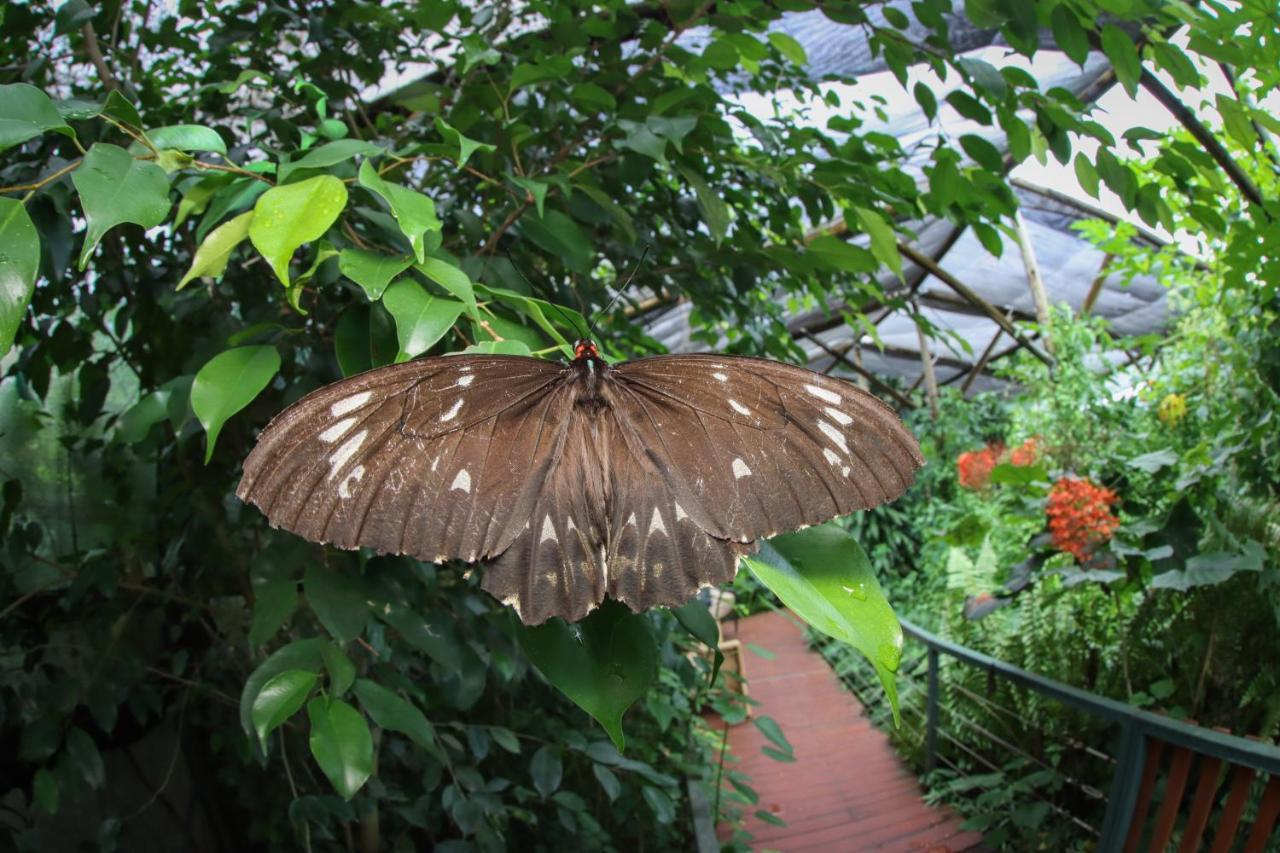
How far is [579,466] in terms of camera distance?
2.12 ft

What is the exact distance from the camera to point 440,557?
0.59 m

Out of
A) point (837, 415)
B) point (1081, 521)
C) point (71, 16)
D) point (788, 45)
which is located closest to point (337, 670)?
point (837, 415)

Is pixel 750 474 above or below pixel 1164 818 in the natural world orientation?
above

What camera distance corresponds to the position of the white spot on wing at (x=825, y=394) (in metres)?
0.64

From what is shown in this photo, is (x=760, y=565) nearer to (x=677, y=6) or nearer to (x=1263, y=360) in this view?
(x=677, y=6)

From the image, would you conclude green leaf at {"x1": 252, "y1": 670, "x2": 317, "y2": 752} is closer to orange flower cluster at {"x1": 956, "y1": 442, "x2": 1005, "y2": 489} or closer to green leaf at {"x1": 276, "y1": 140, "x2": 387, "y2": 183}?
green leaf at {"x1": 276, "y1": 140, "x2": 387, "y2": 183}

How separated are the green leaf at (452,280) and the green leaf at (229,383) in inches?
5.1

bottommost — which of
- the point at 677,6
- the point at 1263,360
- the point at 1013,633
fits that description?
the point at 1013,633

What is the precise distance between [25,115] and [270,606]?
19.5 inches

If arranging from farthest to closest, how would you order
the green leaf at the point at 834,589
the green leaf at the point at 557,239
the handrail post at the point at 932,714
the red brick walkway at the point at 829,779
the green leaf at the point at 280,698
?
the handrail post at the point at 932,714 < the red brick walkway at the point at 829,779 < the green leaf at the point at 557,239 < the green leaf at the point at 280,698 < the green leaf at the point at 834,589

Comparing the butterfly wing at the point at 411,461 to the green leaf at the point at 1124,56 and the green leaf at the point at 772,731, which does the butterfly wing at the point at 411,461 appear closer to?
the green leaf at the point at 1124,56

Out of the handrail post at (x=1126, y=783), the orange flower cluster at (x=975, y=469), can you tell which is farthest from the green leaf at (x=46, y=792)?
the orange flower cluster at (x=975, y=469)

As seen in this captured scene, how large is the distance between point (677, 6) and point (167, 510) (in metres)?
1.22

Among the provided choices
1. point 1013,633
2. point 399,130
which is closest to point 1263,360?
point 1013,633
